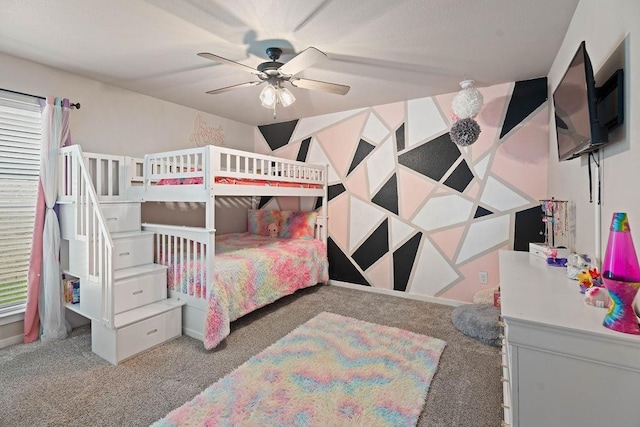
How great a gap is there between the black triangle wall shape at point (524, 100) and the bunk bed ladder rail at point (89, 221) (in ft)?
12.1

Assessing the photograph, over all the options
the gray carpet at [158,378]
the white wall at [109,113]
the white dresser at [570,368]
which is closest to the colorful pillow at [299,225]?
the gray carpet at [158,378]

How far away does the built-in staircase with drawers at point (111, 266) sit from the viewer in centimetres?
215

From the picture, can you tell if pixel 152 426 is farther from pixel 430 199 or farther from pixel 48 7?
pixel 430 199

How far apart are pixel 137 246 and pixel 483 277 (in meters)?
3.43

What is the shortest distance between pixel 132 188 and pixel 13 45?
129 centimetres

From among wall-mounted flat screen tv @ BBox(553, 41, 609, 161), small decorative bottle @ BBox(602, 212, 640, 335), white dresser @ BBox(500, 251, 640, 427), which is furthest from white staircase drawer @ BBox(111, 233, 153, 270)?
wall-mounted flat screen tv @ BBox(553, 41, 609, 161)

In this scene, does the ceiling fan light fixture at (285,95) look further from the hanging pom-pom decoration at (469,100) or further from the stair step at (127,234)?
the stair step at (127,234)

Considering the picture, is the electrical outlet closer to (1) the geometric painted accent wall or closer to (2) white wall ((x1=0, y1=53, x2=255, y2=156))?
(1) the geometric painted accent wall

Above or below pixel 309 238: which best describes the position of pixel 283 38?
above

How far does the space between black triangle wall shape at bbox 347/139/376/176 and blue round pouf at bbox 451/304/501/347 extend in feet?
6.72

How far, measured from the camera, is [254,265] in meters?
2.76

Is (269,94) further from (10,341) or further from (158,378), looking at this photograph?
(10,341)

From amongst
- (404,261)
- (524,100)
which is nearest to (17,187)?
(404,261)

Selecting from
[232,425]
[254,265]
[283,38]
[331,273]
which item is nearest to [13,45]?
[283,38]
